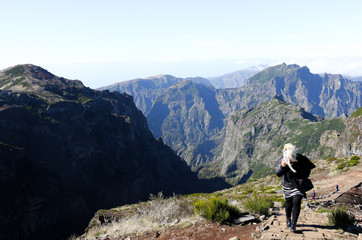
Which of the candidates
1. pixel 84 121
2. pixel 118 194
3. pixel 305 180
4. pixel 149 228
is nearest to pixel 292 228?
pixel 305 180

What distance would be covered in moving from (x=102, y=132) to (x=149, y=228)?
193886 millimetres

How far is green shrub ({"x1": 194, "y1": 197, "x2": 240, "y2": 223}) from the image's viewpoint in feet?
39.7

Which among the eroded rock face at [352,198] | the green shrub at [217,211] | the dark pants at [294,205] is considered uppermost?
the dark pants at [294,205]

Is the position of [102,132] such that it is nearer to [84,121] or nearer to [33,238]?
[84,121]

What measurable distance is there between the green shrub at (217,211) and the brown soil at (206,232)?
365 millimetres

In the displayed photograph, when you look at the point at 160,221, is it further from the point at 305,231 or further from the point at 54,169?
the point at 54,169

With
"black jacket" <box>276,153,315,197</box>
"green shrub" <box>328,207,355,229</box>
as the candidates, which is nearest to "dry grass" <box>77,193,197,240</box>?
"black jacket" <box>276,153,315,197</box>

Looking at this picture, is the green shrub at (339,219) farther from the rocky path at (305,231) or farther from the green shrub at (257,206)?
the green shrub at (257,206)

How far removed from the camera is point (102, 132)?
19675 cm

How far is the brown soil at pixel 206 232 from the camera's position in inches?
422

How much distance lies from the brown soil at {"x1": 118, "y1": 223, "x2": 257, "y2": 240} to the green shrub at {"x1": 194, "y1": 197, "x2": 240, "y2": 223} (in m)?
0.36

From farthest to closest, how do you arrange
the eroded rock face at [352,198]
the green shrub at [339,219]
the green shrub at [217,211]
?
the eroded rock face at [352,198]
the green shrub at [217,211]
the green shrub at [339,219]

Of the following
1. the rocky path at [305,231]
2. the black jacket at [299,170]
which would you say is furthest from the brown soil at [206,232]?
the black jacket at [299,170]

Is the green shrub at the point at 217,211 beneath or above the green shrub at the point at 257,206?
above
